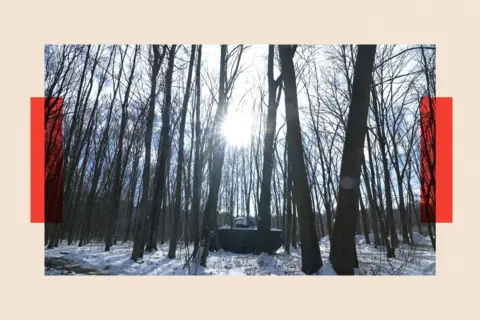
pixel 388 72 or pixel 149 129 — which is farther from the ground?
pixel 388 72

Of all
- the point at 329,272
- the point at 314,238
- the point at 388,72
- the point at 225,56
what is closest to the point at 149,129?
the point at 225,56

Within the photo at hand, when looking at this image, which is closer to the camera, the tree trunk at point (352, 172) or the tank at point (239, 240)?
the tree trunk at point (352, 172)

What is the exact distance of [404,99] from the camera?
1234 cm

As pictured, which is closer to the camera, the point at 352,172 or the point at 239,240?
the point at 352,172

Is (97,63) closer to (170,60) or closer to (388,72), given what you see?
(170,60)
